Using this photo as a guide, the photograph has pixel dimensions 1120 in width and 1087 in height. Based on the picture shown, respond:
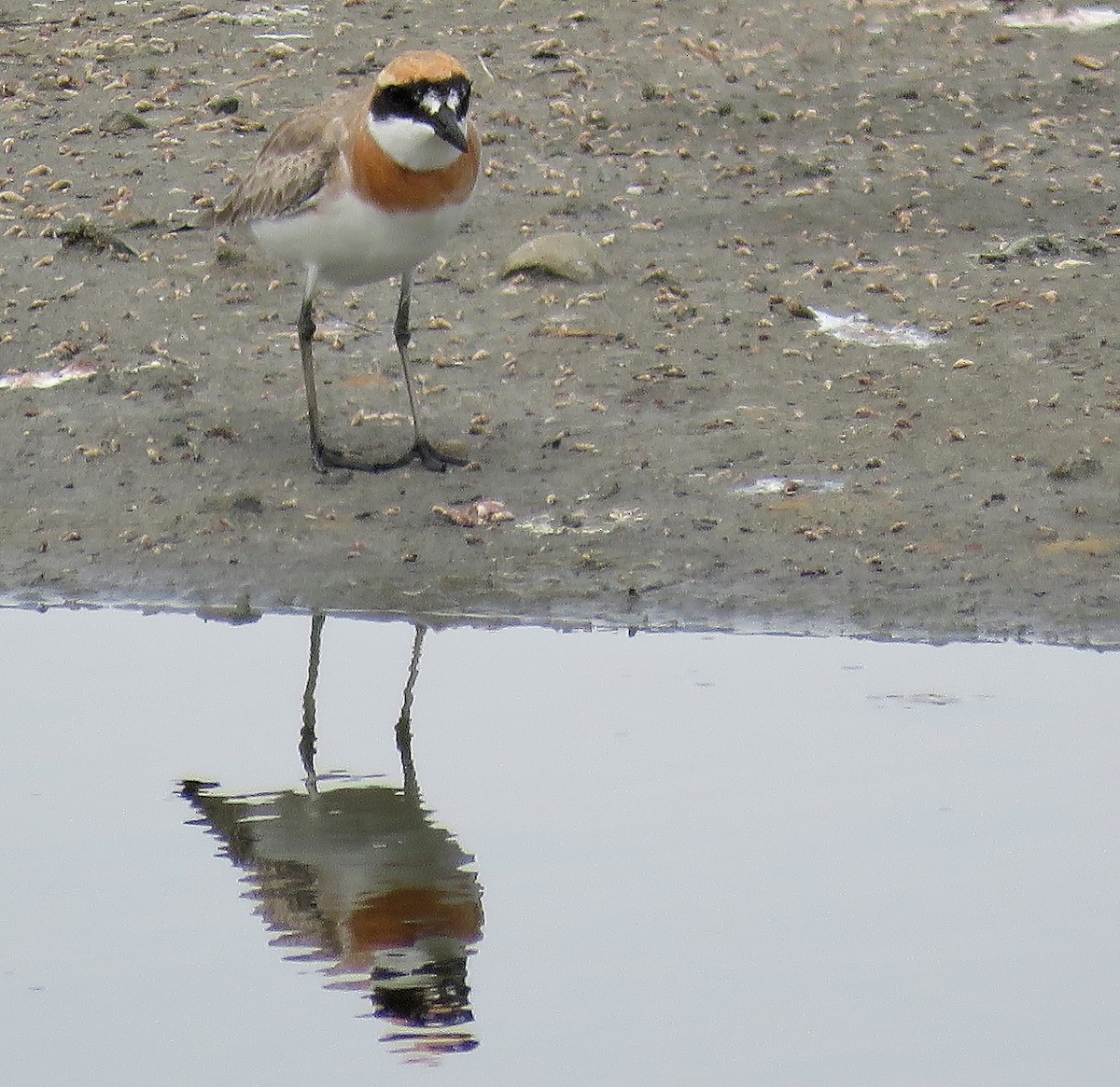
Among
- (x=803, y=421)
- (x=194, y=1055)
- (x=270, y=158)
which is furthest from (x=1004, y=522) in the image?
(x=194, y=1055)

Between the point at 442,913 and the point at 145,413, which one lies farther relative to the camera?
the point at 145,413

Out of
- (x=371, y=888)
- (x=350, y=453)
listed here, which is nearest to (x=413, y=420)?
(x=350, y=453)

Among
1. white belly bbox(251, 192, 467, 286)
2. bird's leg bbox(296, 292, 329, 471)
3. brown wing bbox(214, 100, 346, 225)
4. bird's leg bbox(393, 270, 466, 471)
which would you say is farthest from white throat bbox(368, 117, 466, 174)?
bird's leg bbox(296, 292, 329, 471)

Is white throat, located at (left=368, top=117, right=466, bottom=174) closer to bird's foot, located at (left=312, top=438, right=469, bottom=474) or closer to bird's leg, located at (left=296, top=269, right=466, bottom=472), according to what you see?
bird's leg, located at (left=296, top=269, right=466, bottom=472)

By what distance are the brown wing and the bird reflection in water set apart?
2.52m

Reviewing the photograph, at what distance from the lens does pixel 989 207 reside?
9867 mm

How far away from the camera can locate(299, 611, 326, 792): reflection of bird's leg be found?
18.4ft

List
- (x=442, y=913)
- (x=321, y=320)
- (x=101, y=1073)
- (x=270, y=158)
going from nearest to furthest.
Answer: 1. (x=101, y=1073)
2. (x=442, y=913)
3. (x=270, y=158)
4. (x=321, y=320)

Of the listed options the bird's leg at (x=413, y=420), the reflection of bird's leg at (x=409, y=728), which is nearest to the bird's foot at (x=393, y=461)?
the bird's leg at (x=413, y=420)

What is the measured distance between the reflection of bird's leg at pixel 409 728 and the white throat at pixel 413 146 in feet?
5.33

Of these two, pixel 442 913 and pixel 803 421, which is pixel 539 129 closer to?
pixel 803 421

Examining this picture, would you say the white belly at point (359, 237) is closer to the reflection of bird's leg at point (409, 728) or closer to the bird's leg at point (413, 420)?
the bird's leg at point (413, 420)

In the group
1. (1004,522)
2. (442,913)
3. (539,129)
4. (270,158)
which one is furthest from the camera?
(539,129)

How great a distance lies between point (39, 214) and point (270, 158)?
7.38 ft
